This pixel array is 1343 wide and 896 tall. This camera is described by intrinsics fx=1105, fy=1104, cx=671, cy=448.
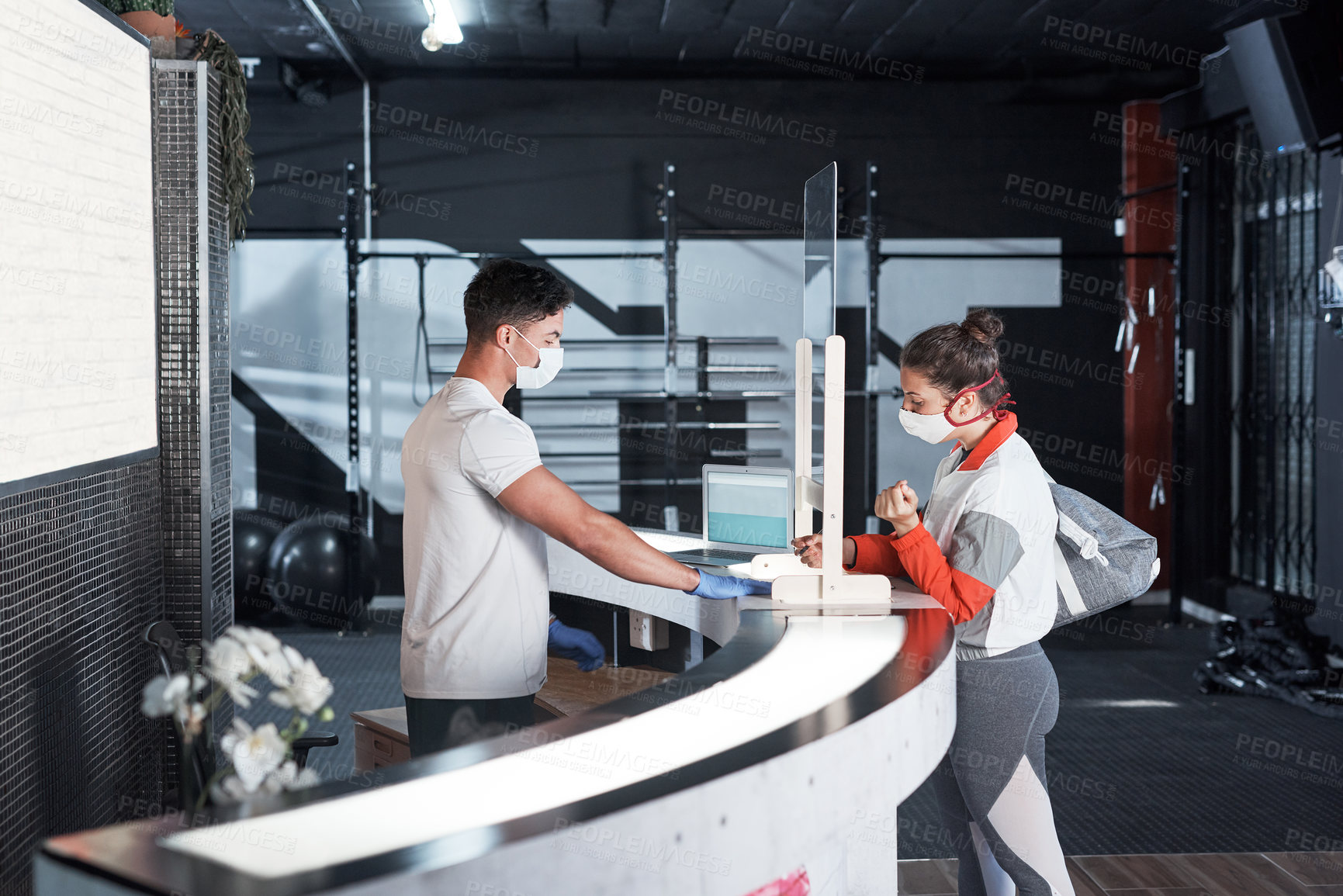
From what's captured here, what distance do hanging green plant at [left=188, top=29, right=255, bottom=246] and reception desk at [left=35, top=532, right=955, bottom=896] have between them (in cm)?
178

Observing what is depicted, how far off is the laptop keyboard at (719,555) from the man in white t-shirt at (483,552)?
58 centimetres

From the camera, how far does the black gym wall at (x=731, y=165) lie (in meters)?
5.92

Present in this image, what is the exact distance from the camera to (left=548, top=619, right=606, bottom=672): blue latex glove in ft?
7.61

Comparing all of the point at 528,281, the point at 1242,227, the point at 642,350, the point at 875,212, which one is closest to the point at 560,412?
the point at 642,350

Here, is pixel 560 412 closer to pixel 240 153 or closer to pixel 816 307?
pixel 240 153

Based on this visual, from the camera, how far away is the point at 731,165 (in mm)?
6016

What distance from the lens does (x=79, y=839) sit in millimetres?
959

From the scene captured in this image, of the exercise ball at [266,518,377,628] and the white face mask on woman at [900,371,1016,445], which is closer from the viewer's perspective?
the white face mask on woman at [900,371,1016,445]

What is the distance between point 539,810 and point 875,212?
17.7 feet

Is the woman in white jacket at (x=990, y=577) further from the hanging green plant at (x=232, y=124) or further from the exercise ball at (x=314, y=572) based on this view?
the exercise ball at (x=314, y=572)

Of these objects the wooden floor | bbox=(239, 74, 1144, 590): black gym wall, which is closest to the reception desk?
the wooden floor

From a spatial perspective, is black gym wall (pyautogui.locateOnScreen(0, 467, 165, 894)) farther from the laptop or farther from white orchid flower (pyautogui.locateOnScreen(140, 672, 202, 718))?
the laptop

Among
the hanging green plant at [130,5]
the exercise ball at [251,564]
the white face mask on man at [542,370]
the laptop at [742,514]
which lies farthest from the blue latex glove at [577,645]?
the exercise ball at [251,564]

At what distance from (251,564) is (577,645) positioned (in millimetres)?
3498
